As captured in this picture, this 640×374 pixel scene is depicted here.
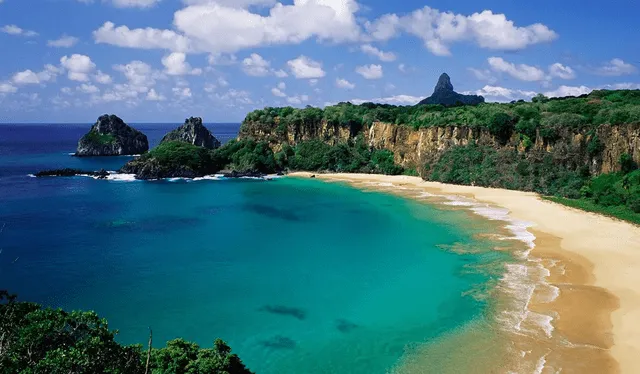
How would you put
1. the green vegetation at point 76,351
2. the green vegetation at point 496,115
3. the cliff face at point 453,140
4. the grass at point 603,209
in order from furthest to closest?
the green vegetation at point 496,115 < the cliff face at point 453,140 < the grass at point 603,209 < the green vegetation at point 76,351

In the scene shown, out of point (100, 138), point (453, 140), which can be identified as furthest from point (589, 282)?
point (100, 138)

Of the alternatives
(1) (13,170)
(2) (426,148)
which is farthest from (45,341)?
(1) (13,170)

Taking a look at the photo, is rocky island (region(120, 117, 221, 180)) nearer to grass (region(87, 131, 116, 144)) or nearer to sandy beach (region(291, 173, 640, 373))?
grass (region(87, 131, 116, 144))

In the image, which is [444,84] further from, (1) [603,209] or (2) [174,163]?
(1) [603,209]

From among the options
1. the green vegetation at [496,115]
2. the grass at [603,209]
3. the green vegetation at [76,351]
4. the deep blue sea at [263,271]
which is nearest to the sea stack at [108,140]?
the green vegetation at [496,115]

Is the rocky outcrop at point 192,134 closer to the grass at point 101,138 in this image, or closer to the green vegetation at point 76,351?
the grass at point 101,138

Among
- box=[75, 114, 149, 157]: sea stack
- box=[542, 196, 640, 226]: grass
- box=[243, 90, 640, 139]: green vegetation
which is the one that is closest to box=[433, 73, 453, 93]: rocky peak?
box=[243, 90, 640, 139]: green vegetation
